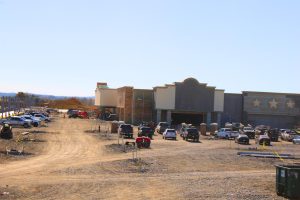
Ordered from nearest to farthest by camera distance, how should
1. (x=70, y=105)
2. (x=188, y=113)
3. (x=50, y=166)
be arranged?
(x=50, y=166), (x=188, y=113), (x=70, y=105)

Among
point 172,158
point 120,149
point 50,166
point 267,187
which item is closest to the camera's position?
point 267,187

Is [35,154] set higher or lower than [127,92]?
lower

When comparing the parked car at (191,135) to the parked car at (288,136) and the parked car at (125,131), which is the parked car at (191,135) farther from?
the parked car at (288,136)

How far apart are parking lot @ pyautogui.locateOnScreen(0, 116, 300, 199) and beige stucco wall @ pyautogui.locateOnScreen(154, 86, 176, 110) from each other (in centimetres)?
4506

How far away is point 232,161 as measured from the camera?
131ft

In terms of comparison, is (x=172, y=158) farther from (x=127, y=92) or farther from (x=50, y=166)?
(x=127, y=92)

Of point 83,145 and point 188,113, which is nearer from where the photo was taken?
point 83,145

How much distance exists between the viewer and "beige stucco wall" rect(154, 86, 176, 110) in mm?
90500

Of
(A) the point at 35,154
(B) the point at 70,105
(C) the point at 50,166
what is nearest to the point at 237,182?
(C) the point at 50,166

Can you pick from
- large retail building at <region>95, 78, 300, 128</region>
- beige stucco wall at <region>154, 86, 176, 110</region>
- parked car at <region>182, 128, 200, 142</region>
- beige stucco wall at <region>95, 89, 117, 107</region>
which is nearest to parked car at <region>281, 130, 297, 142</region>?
parked car at <region>182, 128, 200, 142</region>

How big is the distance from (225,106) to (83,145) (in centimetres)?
5012

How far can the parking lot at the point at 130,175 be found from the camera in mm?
23438

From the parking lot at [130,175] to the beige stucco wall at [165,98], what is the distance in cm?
4506

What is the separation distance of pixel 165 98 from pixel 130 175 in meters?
61.5
